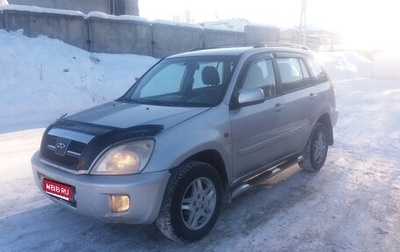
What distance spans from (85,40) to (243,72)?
459 inches

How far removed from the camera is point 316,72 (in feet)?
18.2

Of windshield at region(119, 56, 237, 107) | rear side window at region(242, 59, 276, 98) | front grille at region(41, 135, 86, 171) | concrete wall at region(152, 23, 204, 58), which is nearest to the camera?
front grille at region(41, 135, 86, 171)

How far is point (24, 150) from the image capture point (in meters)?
6.34

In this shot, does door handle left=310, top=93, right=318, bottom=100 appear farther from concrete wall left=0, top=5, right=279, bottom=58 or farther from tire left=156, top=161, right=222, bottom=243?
concrete wall left=0, top=5, right=279, bottom=58

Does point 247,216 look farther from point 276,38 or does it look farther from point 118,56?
point 276,38

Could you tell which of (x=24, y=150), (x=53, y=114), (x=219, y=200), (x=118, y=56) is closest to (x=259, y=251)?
(x=219, y=200)

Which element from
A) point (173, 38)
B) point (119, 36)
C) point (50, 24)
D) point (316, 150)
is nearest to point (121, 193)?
point (316, 150)

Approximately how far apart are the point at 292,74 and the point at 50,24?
11.3m

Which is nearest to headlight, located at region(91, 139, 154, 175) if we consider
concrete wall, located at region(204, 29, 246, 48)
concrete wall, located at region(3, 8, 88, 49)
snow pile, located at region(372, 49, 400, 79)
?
concrete wall, located at region(3, 8, 88, 49)

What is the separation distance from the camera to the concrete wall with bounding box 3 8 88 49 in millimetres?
12820

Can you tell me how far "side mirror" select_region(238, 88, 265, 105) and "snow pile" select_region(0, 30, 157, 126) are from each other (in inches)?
272

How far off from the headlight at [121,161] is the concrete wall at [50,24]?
11.8m

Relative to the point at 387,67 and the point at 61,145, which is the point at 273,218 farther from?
the point at 387,67

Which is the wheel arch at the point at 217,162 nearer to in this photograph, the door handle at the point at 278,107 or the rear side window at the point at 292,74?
the door handle at the point at 278,107
